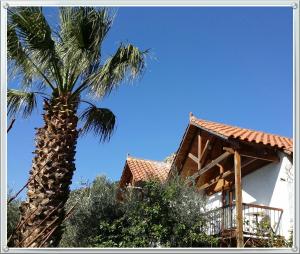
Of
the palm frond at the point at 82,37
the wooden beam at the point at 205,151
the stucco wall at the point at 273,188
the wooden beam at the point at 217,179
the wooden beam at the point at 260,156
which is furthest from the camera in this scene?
the wooden beam at the point at 205,151

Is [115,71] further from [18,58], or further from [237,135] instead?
[237,135]

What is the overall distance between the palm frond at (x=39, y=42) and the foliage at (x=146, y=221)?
493cm

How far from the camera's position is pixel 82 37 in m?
10.7

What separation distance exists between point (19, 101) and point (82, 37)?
8.97 ft

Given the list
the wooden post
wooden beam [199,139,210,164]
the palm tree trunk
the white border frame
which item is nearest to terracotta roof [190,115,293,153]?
the wooden post

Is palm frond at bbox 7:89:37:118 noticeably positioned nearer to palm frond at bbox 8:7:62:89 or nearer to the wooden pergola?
palm frond at bbox 8:7:62:89

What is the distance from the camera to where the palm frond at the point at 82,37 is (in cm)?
1001

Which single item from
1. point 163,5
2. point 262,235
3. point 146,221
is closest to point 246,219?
point 262,235

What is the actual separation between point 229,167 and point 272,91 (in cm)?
1053

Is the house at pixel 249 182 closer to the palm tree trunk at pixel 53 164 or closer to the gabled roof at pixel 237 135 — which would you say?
the gabled roof at pixel 237 135

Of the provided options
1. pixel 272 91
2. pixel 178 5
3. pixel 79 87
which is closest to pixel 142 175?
pixel 79 87

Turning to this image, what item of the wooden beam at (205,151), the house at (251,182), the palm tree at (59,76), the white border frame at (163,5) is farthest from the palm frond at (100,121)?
the white border frame at (163,5)

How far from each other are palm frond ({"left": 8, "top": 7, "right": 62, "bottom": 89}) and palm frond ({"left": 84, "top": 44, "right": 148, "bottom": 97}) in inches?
35.4

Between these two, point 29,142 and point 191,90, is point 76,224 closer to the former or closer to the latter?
point 29,142
